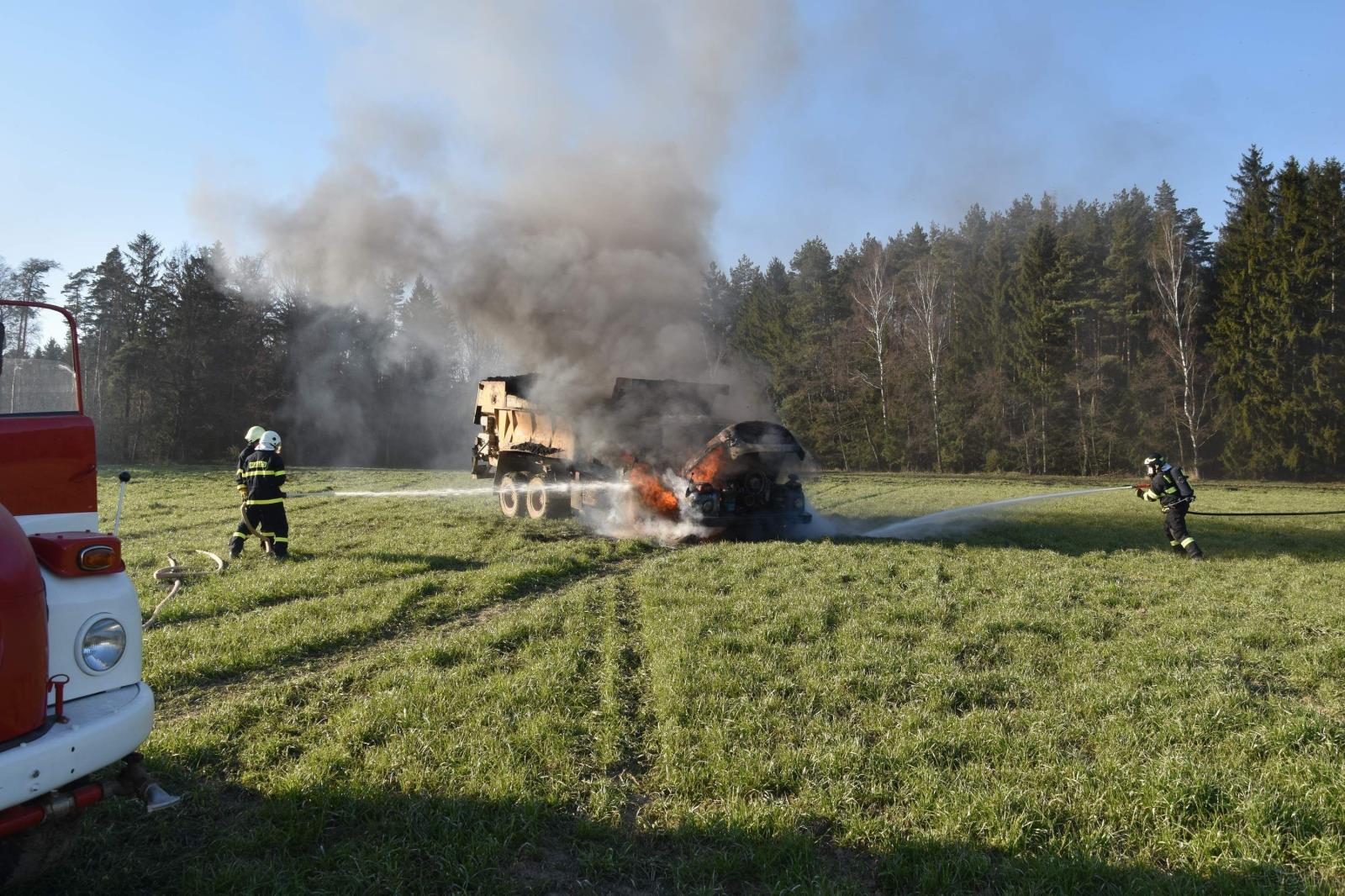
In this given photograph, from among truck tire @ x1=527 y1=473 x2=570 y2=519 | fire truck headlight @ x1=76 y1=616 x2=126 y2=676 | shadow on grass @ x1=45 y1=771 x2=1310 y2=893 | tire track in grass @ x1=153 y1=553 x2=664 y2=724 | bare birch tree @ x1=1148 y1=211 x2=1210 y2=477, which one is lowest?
shadow on grass @ x1=45 y1=771 x2=1310 y2=893

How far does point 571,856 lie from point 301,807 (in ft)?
4.53

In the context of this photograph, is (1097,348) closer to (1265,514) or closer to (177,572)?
(1265,514)

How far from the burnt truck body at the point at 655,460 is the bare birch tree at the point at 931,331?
27.8m

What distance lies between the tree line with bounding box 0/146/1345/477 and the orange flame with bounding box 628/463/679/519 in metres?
23.7

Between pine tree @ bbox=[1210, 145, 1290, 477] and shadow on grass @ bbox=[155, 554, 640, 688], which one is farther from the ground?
pine tree @ bbox=[1210, 145, 1290, 477]

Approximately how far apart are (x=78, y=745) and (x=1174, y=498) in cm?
1369

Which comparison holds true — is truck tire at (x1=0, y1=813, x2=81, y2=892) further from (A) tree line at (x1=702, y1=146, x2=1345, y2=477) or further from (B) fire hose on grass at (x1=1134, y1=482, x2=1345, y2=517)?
(A) tree line at (x1=702, y1=146, x2=1345, y2=477)

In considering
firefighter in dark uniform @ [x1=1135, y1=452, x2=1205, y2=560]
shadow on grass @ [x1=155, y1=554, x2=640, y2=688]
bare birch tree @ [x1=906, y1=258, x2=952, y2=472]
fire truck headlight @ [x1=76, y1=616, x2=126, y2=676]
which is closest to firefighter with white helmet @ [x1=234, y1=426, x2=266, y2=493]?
shadow on grass @ [x1=155, y1=554, x2=640, y2=688]

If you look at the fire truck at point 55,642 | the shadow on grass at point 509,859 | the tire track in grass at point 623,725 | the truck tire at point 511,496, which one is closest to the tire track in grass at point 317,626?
the tire track in grass at point 623,725

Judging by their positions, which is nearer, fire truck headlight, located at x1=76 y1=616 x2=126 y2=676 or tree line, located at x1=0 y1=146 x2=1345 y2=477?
fire truck headlight, located at x1=76 y1=616 x2=126 y2=676

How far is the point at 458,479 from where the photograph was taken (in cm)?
2650

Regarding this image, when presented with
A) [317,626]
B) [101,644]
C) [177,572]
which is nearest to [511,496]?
[177,572]

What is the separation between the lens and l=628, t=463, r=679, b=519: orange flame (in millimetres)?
12391

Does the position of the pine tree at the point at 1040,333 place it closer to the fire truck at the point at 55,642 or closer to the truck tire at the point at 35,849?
the fire truck at the point at 55,642
